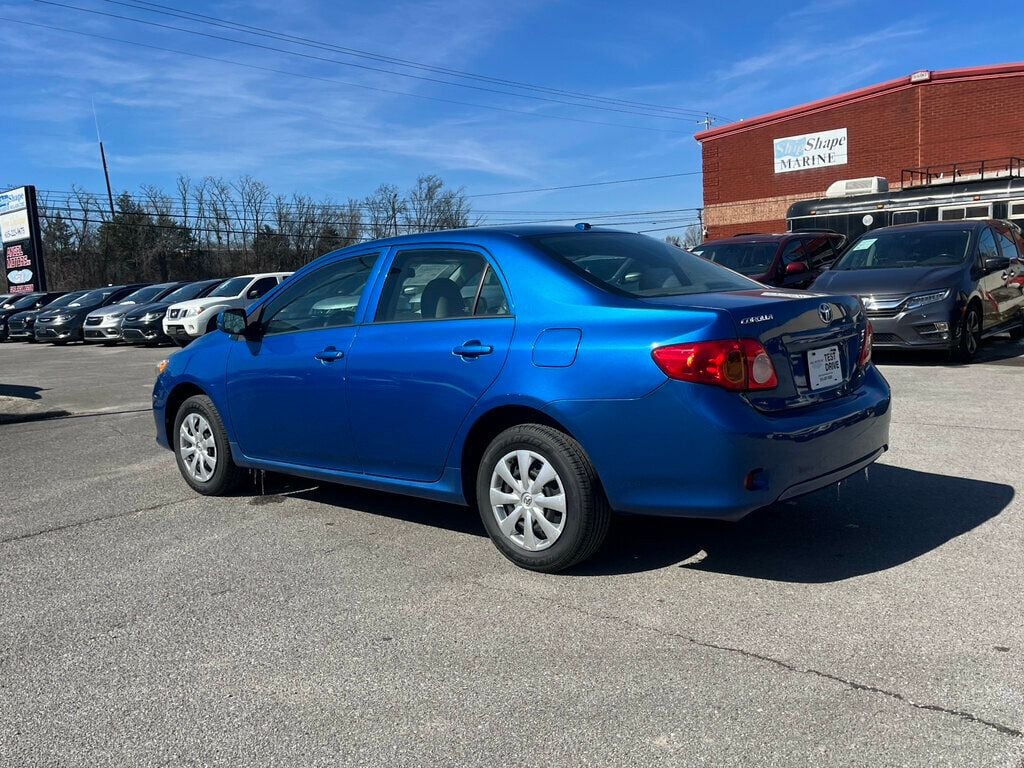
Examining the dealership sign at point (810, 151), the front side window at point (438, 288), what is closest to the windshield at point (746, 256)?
the front side window at point (438, 288)

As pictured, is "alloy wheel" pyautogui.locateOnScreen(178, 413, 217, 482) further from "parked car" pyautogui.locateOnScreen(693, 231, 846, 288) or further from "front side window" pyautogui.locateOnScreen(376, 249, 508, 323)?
"parked car" pyautogui.locateOnScreen(693, 231, 846, 288)

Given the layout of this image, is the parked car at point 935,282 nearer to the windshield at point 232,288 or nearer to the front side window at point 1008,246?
the front side window at point 1008,246

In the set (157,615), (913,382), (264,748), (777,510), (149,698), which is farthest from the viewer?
(913,382)

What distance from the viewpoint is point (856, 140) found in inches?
1398

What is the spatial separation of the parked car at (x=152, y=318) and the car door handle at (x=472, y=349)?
17.5 meters

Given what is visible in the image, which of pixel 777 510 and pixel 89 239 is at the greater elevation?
pixel 89 239

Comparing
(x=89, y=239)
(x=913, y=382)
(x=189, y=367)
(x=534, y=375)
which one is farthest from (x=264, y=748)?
(x=89, y=239)

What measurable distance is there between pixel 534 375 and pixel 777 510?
1.85 meters

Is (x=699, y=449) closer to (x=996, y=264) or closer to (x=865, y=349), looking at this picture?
(x=865, y=349)

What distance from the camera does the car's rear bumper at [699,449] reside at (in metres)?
3.64

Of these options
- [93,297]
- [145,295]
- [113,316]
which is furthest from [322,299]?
[93,297]

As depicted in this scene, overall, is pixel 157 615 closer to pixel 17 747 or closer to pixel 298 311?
pixel 17 747

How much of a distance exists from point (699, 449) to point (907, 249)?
30.8 ft

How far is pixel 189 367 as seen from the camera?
591 centimetres
